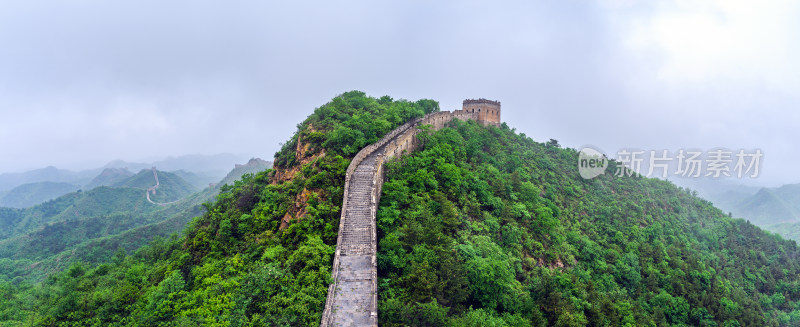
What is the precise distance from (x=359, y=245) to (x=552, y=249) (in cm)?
1775

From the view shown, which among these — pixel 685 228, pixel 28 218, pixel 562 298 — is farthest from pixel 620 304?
pixel 28 218

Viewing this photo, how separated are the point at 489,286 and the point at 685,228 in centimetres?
4110

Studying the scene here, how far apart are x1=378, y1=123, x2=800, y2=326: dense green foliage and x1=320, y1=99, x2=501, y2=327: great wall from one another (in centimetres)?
94

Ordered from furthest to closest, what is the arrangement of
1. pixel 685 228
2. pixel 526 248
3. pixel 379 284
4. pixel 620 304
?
1. pixel 685 228
2. pixel 526 248
3. pixel 620 304
4. pixel 379 284

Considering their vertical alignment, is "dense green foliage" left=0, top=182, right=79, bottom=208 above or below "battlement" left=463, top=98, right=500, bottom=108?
below

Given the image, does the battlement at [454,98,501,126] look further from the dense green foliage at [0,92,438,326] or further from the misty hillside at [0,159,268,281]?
the misty hillside at [0,159,268,281]

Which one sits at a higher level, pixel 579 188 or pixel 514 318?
pixel 579 188

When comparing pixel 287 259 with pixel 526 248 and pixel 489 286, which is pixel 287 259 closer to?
pixel 489 286

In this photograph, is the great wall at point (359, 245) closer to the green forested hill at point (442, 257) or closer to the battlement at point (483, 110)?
the green forested hill at point (442, 257)

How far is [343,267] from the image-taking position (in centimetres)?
1900

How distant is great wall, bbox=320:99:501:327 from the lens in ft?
53.8

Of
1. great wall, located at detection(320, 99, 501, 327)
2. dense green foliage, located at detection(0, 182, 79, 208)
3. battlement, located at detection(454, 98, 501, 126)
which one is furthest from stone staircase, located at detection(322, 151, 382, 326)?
dense green foliage, located at detection(0, 182, 79, 208)

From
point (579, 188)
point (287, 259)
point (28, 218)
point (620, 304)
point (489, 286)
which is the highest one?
point (579, 188)

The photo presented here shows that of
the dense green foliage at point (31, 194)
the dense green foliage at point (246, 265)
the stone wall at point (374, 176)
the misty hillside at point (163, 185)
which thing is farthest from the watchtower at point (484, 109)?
the dense green foliage at point (31, 194)
